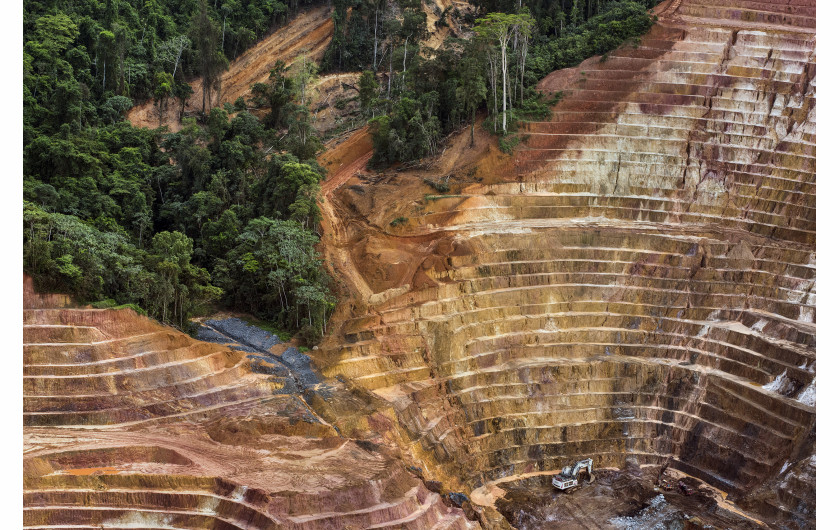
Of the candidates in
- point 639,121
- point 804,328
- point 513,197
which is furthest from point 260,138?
point 804,328

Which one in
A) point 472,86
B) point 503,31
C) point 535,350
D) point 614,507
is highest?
point 503,31

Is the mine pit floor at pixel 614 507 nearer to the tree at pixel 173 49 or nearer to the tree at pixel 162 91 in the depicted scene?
the tree at pixel 162 91

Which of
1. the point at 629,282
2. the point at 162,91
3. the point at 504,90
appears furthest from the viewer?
the point at 162,91

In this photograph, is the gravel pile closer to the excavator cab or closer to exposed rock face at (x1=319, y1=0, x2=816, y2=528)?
exposed rock face at (x1=319, y1=0, x2=816, y2=528)

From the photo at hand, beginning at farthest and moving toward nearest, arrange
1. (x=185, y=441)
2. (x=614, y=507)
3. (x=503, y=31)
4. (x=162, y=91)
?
(x=162, y=91) < (x=503, y=31) < (x=614, y=507) < (x=185, y=441)

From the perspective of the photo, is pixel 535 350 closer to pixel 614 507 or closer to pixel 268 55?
pixel 614 507

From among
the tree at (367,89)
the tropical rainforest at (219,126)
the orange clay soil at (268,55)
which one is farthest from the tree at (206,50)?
the tree at (367,89)

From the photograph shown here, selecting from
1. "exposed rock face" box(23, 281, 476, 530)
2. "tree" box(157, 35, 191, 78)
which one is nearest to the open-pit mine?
"exposed rock face" box(23, 281, 476, 530)

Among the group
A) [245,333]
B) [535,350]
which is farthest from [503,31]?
[245,333]
